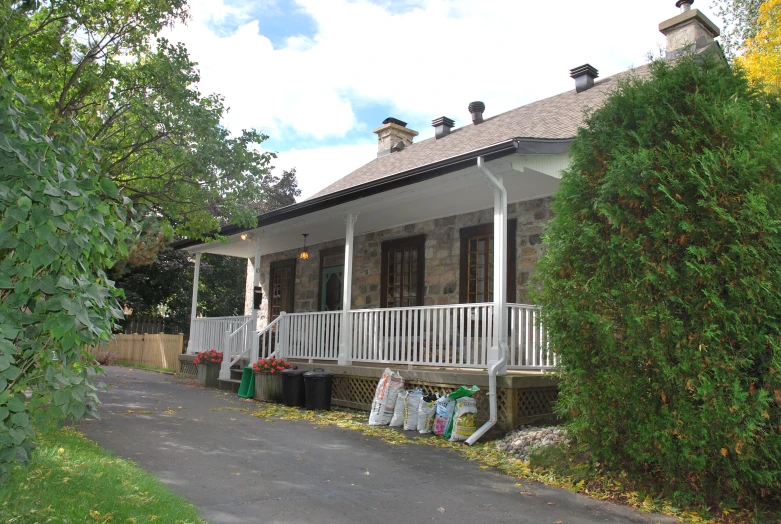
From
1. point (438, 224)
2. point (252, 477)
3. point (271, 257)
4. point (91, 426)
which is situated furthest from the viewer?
point (271, 257)

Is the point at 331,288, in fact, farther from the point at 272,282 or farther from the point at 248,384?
the point at 248,384

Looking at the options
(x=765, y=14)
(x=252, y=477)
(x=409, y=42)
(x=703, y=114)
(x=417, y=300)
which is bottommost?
(x=252, y=477)

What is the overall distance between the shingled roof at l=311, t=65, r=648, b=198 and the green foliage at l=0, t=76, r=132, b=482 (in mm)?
7538

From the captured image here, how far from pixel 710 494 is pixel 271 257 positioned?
12.8 metres

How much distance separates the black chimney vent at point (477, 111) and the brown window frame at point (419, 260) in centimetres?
409

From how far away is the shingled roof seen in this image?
1047cm

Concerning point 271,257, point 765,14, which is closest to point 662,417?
point 271,257

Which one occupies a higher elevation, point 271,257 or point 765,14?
point 765,14

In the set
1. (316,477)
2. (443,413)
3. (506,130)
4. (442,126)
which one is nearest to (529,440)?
(443,413)

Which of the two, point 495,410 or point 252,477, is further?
point 495,410

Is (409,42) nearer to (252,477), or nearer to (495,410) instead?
(495,410)

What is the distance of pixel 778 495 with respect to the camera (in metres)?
4.32

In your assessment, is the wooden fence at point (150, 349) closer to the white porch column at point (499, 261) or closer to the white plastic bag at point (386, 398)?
the white plastic bag at point (386, 398)

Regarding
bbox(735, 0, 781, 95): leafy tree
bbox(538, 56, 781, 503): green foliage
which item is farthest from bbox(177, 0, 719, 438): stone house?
bbox(735, 0, 781, 95): leafy tree
